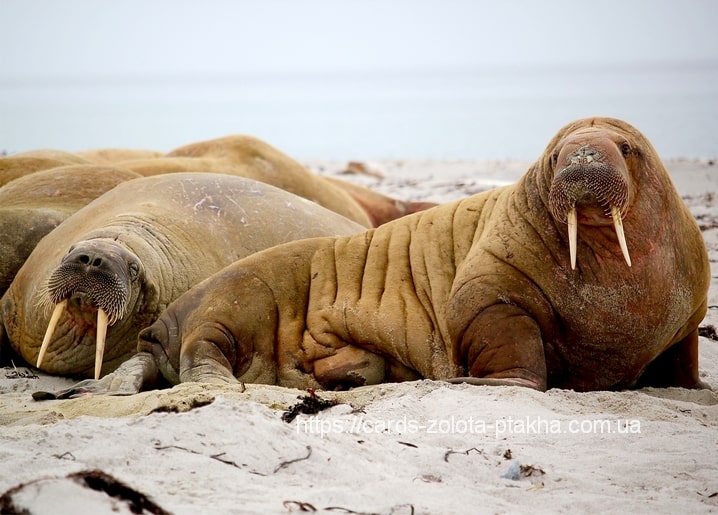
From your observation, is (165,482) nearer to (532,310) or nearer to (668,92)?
(532,310)

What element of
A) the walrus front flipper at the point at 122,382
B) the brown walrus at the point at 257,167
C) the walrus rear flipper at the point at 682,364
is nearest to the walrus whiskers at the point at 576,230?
the walrus rear flipper at the point at 682,364

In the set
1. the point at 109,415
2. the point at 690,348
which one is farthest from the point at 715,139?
the point at 109,415

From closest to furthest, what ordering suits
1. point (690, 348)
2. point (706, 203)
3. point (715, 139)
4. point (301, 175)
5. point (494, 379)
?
1. point (494, 379)
2. point (690, 348)
3. point (301, 175)
4. point (706, 203)
5. point (715, 139)

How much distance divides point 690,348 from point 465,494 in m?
2.22

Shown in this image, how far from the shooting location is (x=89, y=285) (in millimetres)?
5105

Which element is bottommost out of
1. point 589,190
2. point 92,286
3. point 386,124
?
point 386,124

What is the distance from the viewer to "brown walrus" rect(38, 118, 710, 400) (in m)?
4.69

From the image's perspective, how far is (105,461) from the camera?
3117 mm

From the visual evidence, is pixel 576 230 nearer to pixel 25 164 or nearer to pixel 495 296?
pixel 495 296

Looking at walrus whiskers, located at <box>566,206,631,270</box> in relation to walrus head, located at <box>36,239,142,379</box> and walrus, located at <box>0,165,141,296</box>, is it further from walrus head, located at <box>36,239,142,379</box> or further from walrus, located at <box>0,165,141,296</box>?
walrus, located at <box>0,165,141,296</box>

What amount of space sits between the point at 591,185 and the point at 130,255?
231cm

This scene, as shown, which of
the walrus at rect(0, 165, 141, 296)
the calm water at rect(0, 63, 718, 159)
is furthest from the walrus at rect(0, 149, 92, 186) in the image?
the calm water at rect(0, 63, 718, 159)

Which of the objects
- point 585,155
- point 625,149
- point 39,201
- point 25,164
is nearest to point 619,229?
point 585,155

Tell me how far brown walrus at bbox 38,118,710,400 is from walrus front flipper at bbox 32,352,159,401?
0.9 inches
